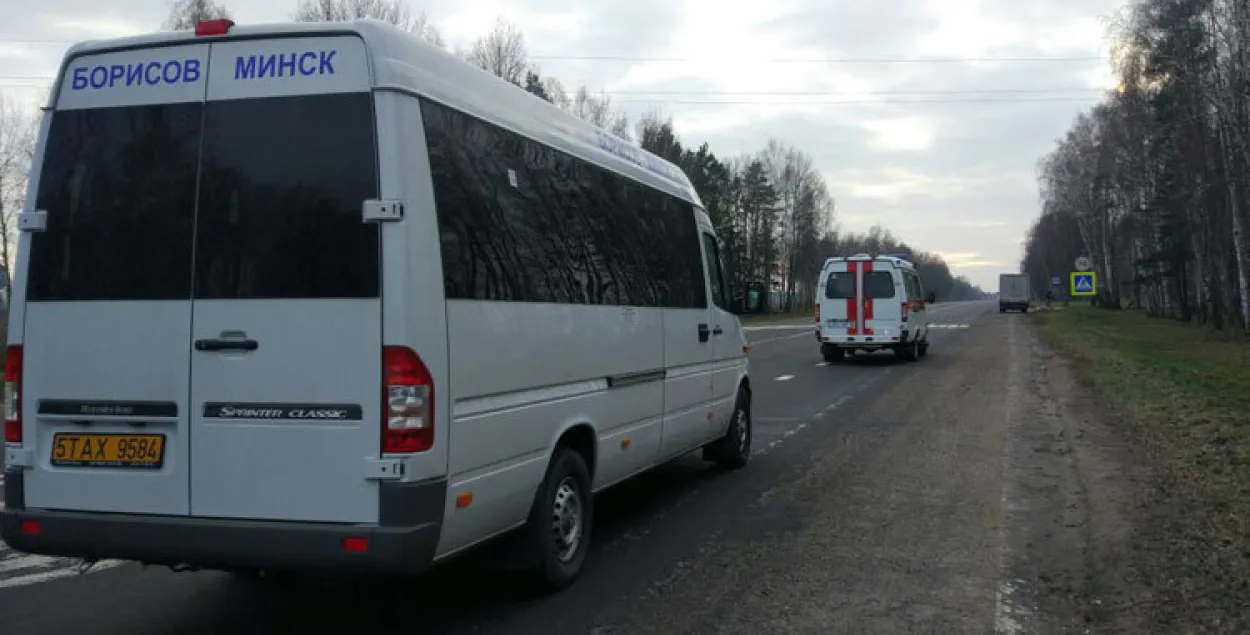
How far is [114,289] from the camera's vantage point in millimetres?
4484

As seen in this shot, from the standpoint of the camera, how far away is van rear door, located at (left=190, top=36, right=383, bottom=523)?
4.18m

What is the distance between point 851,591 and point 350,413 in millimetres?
3011

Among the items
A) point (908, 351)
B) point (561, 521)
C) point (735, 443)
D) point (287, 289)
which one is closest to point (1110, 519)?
point (735, 443)

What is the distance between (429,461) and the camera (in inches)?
165

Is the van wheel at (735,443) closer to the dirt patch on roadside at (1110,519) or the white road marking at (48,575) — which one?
the dirt patch on roadside at (1110,519)

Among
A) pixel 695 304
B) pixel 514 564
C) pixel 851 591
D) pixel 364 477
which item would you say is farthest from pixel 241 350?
pixel 695 304

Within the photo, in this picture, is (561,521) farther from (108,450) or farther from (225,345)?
(108,450)

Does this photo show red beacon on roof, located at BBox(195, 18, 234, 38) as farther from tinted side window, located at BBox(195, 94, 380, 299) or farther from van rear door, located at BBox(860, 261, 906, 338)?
van rear door, located at BBox(860, 261, 906, 338)

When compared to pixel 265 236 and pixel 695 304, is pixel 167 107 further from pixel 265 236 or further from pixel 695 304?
pixel 695 304

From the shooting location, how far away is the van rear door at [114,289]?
440 cm

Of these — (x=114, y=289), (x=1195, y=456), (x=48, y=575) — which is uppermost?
(x=114, y=289)

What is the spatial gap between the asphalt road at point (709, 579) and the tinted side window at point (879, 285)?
14.0m

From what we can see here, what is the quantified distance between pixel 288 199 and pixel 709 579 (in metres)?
3.20

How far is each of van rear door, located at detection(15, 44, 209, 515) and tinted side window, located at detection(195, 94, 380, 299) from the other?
135 mm
